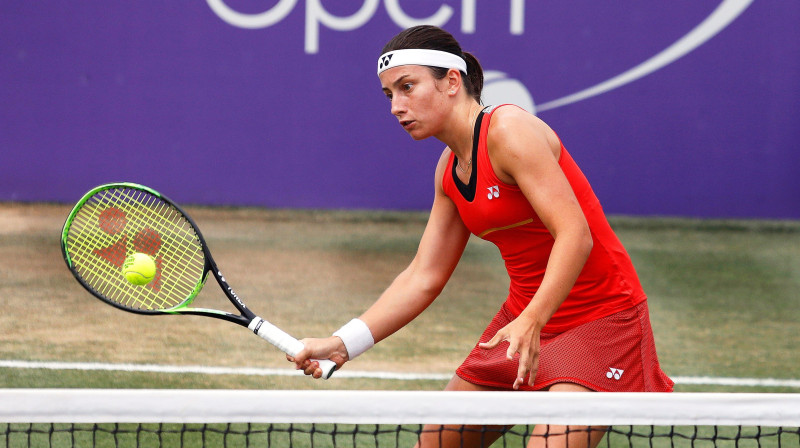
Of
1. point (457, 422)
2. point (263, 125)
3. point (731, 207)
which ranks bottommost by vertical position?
point (731, 207)

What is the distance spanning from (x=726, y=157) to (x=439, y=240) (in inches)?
270

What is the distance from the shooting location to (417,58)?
283 centimetres

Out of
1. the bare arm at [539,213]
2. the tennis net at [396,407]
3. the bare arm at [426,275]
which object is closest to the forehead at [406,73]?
the bare arm at [539,213]

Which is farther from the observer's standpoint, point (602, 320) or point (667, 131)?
point (667, 131)

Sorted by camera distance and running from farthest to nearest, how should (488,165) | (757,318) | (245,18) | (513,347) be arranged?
(245,18), (757,318), (488,165), (513,347)

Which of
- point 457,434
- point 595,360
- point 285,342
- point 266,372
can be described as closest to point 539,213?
point 595,360

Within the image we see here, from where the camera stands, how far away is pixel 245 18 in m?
9.31

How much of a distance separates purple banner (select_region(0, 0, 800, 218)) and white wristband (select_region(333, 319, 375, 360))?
633 cm

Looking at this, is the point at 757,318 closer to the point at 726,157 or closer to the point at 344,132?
the point at 726,157

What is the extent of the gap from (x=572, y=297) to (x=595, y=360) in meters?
0.19

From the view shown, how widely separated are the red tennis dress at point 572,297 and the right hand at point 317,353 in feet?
1.18


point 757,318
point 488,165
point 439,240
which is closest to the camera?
point 488,165

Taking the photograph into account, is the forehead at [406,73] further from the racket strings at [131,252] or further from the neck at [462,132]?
the racket strings at [131,252]

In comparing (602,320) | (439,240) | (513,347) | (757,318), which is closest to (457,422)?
(513,347)
